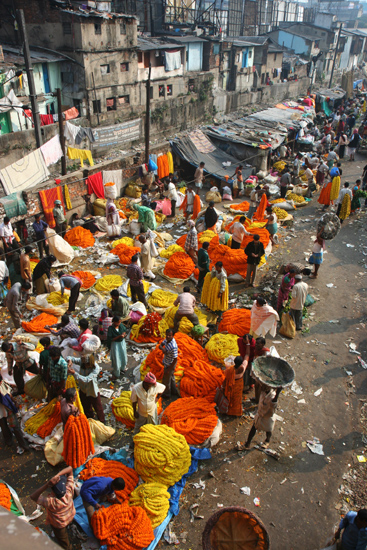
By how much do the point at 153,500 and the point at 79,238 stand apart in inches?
326

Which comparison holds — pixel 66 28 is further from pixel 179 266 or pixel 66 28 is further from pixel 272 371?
pixel 272 371

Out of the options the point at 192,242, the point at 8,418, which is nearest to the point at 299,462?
the point at 8,418

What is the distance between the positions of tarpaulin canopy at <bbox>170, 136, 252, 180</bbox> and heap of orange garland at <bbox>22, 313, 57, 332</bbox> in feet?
33.8

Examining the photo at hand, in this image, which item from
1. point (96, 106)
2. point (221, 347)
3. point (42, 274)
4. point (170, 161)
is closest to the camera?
point (221, 347)

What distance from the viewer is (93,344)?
5.80 metres

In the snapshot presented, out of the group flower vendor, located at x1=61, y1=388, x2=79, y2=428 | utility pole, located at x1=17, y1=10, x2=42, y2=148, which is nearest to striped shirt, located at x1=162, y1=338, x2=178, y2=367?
flower vendor, located at x1=61, y1=388, x2=79, y2=428

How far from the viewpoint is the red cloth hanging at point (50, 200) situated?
11453 mm

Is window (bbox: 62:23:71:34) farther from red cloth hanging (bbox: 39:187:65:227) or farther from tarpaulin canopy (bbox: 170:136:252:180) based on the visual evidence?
red cloth hanging (bbox: 39:187:65:227)

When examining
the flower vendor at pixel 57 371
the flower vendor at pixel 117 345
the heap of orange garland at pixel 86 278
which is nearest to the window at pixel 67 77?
the heap of orange garland at pixel 86 278

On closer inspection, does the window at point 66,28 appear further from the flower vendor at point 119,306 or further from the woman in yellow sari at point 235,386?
the woman in yellow sari at point 235,386

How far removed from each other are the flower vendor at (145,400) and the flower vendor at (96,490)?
1.11m

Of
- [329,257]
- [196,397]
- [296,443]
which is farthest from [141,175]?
[296,443]

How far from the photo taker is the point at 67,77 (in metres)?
22.4

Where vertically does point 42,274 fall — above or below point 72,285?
below
